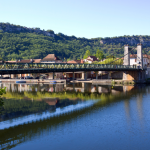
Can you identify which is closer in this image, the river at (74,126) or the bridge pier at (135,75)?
the river at (74,126)

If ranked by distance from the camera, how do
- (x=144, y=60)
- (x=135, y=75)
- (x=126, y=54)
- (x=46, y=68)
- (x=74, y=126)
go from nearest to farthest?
(x=74, y=126), (x=46, y=68), (x=135, y=75), (x=126, y=54), (x=144, y=60)

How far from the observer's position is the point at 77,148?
23562 mm

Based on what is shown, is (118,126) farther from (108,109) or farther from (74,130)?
(108,109)

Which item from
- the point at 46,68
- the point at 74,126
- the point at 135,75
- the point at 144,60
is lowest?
the point at 74,126

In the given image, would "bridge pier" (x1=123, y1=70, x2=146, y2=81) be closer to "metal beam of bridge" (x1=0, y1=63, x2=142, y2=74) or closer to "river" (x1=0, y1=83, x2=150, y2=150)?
"metal beam of bridge" (x1=0, y1=63, x2=142, y2=74)

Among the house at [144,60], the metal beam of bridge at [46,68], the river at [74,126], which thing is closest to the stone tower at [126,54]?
the metal beam of bridge at [46,68]

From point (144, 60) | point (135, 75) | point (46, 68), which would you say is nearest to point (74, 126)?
point (46, 68)

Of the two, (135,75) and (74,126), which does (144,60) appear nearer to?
(135,75)

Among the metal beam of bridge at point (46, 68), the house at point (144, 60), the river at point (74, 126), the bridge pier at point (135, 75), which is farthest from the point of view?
the house at point (144, 60)

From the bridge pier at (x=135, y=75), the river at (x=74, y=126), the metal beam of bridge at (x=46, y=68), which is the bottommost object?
the river at (x=74, y=126)

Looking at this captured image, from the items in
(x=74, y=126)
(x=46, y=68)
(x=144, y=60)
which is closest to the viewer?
(x=74, y=126)

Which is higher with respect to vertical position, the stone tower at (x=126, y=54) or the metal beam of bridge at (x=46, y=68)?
the stone tower at (x=126, y=54)

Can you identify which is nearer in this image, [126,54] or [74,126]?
[74,126]

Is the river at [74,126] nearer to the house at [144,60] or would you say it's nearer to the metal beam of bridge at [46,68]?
the metal beam of bridge at [46,68]
